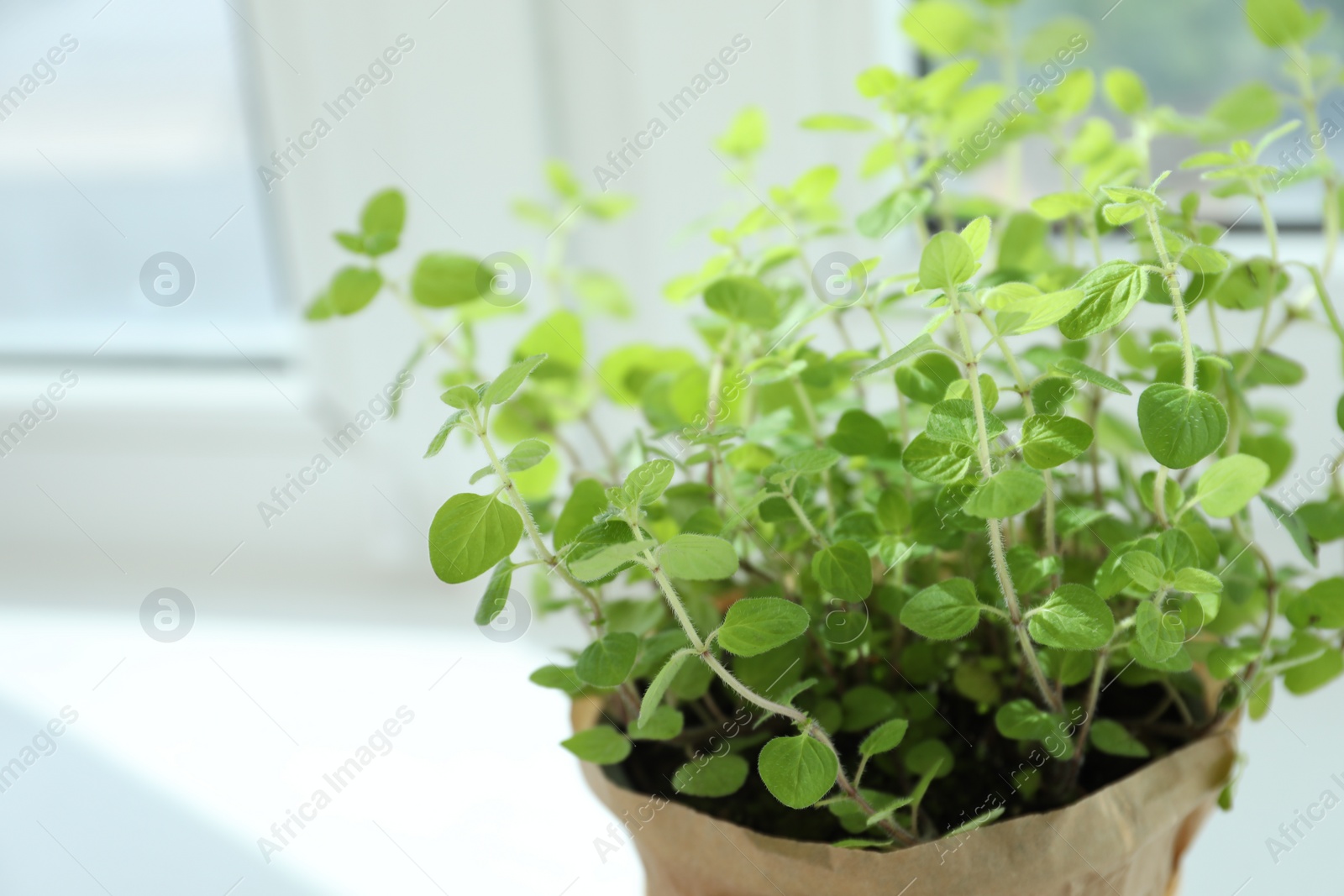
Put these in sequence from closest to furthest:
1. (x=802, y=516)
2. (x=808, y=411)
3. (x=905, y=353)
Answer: (x=905, y=353), (x=802, y=516), (x=808, y=411)

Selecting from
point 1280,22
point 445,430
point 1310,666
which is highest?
point 445,430

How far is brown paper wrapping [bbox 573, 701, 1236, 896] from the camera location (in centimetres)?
48

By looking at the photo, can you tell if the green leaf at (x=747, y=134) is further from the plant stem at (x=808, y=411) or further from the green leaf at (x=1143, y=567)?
the green leaf at (x=1143, y=567)

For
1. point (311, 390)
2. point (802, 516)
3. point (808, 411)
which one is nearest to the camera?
point (802, 516)

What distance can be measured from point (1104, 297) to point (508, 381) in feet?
0.77

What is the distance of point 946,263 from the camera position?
415mm

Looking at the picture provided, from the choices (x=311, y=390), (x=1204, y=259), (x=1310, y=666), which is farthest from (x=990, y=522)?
(x=311, y=390)

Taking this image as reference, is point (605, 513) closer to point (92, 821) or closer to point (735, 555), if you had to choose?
point (735, 555)

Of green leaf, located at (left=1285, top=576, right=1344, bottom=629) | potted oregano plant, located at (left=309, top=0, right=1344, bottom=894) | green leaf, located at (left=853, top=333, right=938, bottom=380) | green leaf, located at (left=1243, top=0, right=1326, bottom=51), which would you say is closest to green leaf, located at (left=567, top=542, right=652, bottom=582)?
potted oregano plant, located at (left=309, top=0, right=1344, bottom=894)

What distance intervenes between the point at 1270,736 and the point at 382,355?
95cm

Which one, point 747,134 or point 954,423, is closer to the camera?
point 954,423

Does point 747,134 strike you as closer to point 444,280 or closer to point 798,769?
point 444,280

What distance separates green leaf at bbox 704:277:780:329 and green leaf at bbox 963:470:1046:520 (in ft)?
0.59

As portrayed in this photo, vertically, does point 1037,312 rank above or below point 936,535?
above
